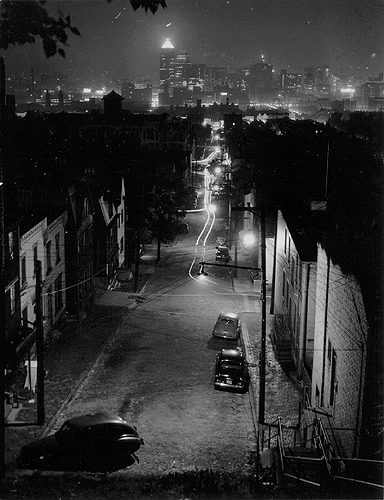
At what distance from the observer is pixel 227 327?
84.9ft

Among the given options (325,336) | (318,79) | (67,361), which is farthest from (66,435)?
(318,79)

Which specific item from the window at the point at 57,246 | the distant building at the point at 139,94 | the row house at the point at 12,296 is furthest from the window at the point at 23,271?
the distant building at the point at 139,94

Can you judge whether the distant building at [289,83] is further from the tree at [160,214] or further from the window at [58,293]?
the window at [58,293]

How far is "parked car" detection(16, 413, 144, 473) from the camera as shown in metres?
12.7

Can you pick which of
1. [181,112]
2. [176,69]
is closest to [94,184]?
[181,112]

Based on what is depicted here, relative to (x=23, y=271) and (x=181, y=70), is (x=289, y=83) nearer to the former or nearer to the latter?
(x=181, y=70)

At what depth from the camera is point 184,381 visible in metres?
→ 20.9

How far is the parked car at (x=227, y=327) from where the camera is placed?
1002 inches

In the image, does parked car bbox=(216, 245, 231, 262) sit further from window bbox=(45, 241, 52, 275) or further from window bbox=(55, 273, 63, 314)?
window bbox=(45, 241, 52, 275)

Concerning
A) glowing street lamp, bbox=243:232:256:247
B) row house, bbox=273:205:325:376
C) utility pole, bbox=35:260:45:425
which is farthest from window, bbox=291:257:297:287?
glowing street lamp, bbox=243:232:256:247

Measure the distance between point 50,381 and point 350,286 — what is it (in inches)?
501

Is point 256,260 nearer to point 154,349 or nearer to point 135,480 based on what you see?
point 154,349

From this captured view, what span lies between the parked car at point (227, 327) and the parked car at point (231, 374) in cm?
Answer: 370

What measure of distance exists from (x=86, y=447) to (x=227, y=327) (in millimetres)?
13525
